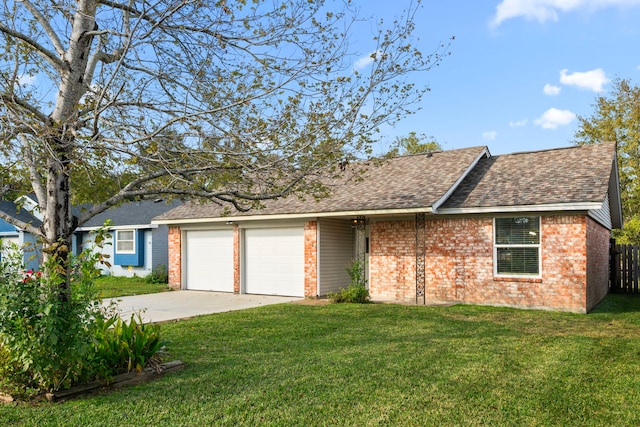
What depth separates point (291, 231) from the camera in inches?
631

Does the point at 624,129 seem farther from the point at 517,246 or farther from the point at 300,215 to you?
the point at 300,215

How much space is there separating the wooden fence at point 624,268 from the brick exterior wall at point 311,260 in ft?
34.9

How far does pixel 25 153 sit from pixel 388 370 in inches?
211

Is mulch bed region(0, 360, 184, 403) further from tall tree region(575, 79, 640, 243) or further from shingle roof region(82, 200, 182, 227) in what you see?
tall tree region(575, 79, 640, 243)

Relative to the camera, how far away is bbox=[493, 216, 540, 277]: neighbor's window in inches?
486

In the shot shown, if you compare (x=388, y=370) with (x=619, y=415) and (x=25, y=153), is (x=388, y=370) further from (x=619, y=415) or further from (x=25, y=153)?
(x=25, y=153)

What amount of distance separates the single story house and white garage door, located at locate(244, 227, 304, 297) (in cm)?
3

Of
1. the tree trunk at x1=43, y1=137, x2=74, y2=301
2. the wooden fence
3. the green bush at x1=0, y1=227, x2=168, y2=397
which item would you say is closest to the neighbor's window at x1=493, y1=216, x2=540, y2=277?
the wooden fence

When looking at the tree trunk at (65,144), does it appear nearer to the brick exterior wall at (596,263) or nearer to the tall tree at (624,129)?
the brick exterior wall at (596,263)

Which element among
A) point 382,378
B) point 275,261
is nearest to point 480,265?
point 275,261

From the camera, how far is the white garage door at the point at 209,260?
1752cm

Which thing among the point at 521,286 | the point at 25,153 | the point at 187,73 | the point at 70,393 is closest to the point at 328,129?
the point at 187,73

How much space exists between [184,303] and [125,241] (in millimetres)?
10994

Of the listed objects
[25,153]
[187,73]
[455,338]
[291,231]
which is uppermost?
[187,73]
